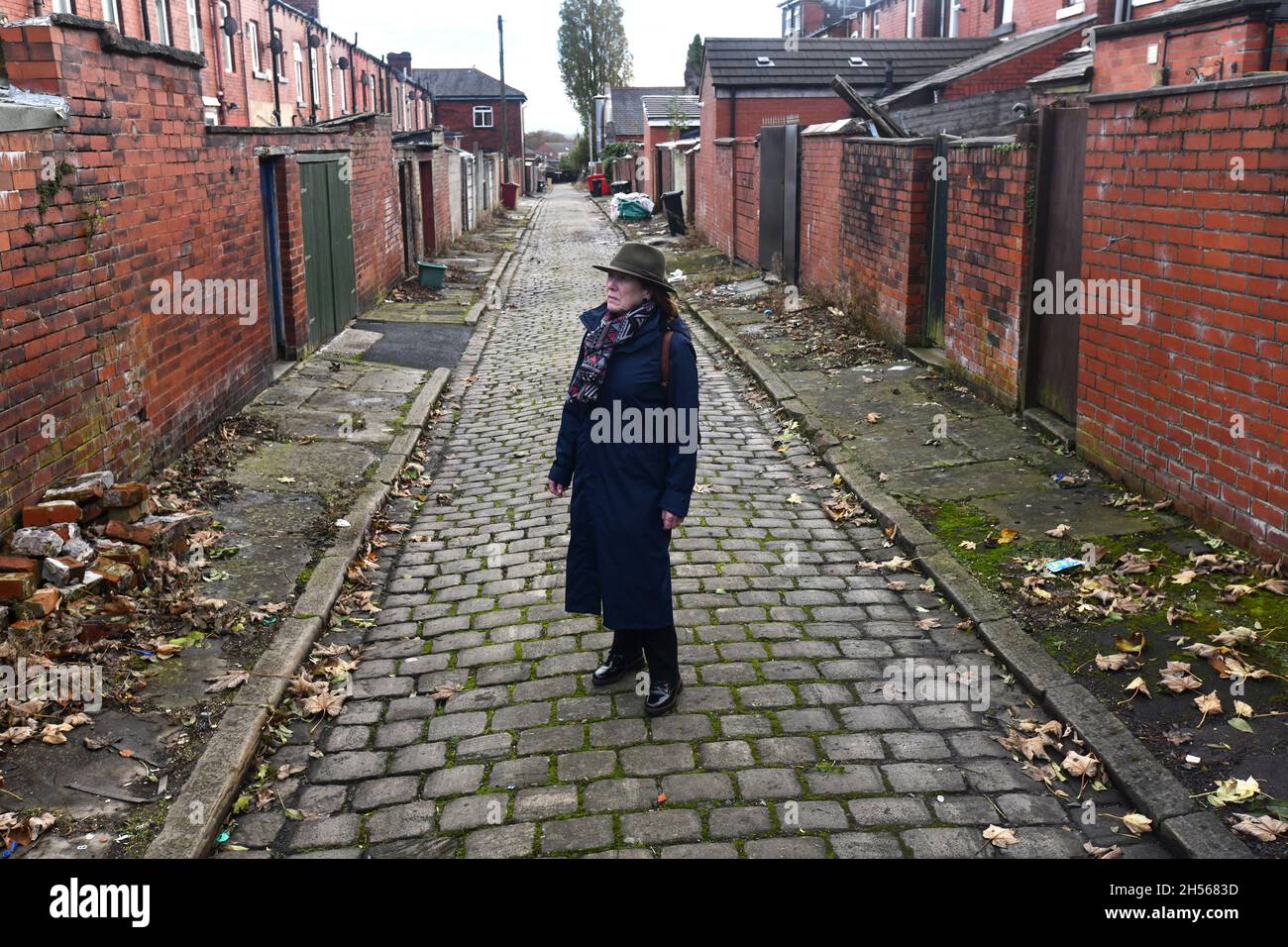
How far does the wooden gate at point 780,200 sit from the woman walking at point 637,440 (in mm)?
12274

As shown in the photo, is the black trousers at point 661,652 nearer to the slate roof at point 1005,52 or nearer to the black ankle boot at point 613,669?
the black ankle boot at point 613,669

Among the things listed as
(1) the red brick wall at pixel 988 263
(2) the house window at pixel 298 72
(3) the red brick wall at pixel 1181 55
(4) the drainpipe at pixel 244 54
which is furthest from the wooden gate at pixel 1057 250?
(2) the house window at pixel 298 72

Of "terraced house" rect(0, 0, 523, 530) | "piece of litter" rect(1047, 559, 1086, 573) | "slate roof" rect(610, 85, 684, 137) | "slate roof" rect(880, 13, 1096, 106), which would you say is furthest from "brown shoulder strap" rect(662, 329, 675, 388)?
"slate roof" rect(610, 85, 684, 137)

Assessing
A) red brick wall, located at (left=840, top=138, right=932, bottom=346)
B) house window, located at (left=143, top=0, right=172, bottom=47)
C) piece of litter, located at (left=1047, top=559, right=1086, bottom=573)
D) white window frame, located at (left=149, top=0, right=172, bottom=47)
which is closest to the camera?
piece of litter, located at (left=1047, top=559, right=1086, bottom=573)

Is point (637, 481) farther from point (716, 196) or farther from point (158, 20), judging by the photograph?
point (158, 20)

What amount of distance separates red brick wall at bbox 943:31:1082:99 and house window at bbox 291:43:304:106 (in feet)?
75.3

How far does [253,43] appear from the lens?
3278 centimetres

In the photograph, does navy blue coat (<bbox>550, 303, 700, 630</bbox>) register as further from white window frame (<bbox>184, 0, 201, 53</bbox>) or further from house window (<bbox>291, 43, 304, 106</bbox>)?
house window (<bbox>291, 43, 304, 106</bbox>)

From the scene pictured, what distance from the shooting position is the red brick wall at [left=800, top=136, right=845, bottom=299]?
14281 millimetres

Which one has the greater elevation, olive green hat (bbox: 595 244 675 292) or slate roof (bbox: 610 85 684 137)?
slate roof (bbox: 610 85 684 137)

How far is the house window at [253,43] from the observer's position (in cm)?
3212

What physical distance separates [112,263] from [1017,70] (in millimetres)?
22304
